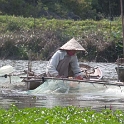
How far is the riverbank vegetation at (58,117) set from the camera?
11629 millimetres

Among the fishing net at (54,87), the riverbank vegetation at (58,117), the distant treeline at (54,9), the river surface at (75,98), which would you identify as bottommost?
the river surface at (75,98)

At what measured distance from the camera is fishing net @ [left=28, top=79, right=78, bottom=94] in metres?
19.3

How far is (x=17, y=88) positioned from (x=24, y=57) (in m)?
23.2

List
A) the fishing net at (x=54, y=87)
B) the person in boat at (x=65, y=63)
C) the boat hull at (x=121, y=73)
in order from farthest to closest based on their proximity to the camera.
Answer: the boat hull at (x=121, y=73) → the person in boat at (x=65, y=63) → the fishing net at (x=54, y=87)

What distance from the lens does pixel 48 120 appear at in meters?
11.6

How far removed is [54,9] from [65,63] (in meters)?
41.0

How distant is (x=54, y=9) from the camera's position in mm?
60969

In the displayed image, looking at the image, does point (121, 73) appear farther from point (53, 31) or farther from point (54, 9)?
point (54, 9)

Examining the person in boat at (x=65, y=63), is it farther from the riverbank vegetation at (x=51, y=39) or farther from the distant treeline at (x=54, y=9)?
the distant treeline at (x=54, y=9)

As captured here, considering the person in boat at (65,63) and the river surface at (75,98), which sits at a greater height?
the person in boat at (65,63)

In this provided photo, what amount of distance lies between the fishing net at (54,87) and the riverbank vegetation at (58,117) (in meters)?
5.57

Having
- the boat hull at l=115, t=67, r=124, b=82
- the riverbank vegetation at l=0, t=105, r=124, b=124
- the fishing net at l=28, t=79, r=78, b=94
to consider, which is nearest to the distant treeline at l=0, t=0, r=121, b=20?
the boat hull at l=115, t=67, r=124, b=82

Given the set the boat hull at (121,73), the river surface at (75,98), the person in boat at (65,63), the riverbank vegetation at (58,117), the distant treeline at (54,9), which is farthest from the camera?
the distant treeline at (54,9)

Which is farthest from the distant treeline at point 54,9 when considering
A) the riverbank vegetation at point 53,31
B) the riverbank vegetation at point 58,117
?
the riverbank vegetation at point 58,117
